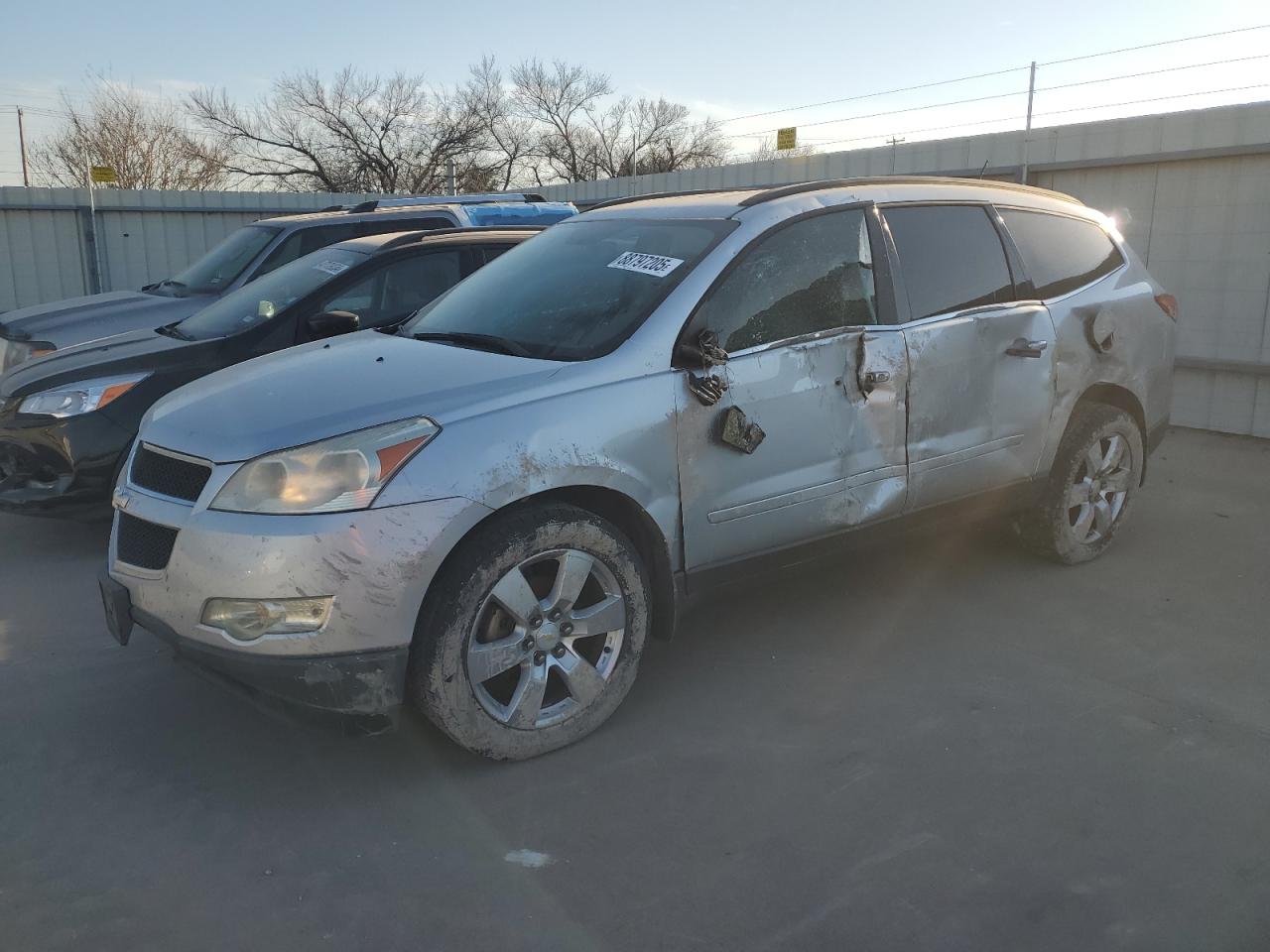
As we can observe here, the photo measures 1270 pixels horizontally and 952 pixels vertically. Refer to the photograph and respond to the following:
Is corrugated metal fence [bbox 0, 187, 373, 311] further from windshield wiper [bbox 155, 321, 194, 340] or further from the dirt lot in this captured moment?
the dirt lot

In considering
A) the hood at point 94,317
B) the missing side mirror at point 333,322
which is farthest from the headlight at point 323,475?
the hood at point 94,317

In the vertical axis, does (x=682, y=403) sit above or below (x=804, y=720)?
above

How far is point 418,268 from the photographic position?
657 cm

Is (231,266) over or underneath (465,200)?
underneath

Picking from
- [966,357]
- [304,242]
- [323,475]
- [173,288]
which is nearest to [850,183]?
[966,357]

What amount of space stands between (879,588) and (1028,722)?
1412mm

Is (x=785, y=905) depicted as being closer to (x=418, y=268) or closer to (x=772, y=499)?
(x=772, y=499)

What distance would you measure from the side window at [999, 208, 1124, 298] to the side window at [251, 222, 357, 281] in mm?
5747

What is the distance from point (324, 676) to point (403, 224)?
22.0 feet

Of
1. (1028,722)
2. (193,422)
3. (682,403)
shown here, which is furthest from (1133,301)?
(193,422)

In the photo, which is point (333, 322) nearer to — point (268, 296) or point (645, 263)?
point (268, 296)

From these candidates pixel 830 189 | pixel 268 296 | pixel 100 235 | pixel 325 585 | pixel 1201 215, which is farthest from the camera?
pixel 100 235

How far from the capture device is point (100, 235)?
14891mm

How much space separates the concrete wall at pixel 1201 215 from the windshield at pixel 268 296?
5935 mm
